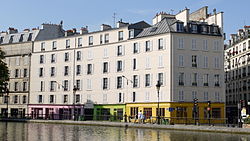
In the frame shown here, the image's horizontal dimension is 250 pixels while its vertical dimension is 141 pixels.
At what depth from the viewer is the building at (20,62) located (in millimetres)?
74750

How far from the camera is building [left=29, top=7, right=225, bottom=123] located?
5562 centimetres

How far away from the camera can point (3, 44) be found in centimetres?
7919

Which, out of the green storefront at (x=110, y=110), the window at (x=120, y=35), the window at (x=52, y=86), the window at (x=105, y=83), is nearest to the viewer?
the green storefront at (x=110, y=110)

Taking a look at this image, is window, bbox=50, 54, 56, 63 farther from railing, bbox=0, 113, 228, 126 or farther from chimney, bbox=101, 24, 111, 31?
chimney, bbox=101, 24, 111, 31

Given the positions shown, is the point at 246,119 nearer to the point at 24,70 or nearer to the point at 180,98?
the point at 180,98

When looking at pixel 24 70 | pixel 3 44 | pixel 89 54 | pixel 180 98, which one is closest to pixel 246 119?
pixel 180 98

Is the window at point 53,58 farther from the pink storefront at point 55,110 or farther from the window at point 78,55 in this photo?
the pink storefront at point 55,110

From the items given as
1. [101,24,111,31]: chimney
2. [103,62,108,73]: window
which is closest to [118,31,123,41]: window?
[103,62,108,73]: window

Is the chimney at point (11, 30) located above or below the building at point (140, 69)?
above

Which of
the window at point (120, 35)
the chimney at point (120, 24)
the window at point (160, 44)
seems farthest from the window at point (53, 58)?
the window at point (160, 44)

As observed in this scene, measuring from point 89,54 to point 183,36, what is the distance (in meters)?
17.7

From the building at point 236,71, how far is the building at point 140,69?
16303 millimetres

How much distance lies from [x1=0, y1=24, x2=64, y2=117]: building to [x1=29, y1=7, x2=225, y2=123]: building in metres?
4.42

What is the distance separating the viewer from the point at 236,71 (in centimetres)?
8150
